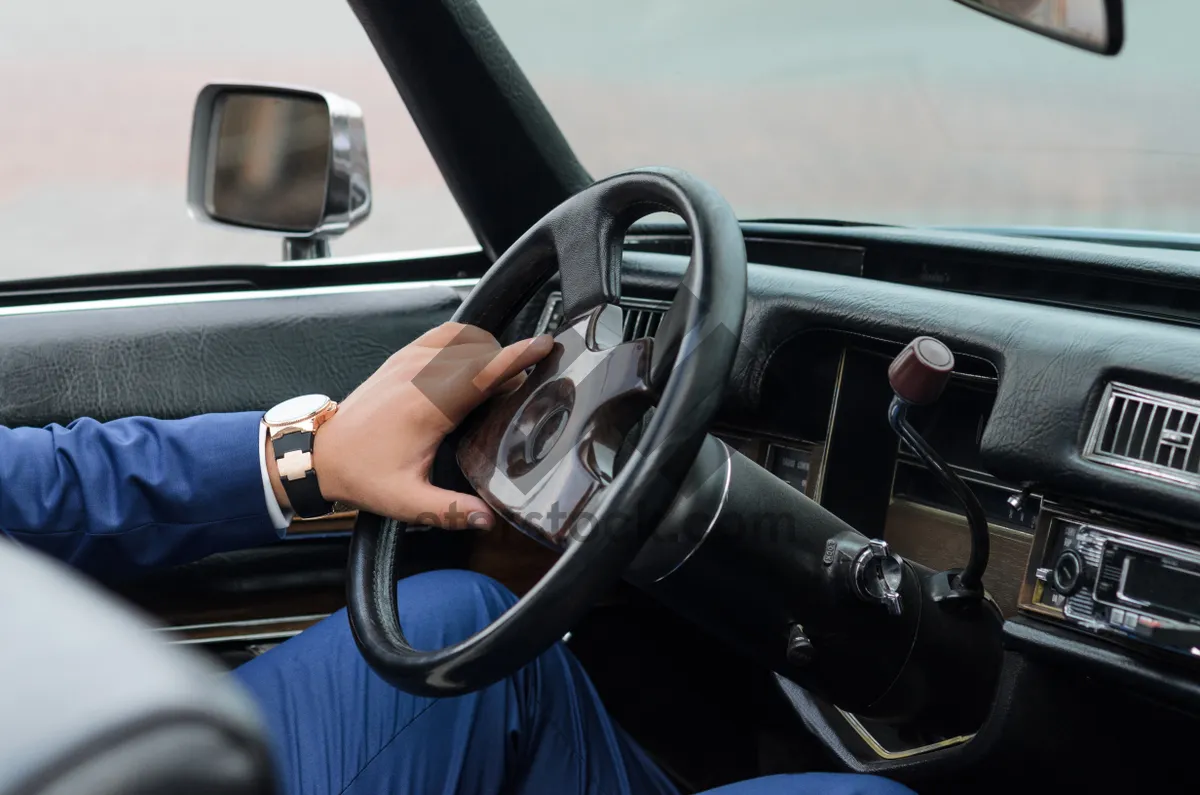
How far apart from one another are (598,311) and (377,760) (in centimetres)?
54

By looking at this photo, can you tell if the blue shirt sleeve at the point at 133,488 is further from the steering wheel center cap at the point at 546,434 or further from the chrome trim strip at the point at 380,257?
the chrome trim strip at the point at 380,257

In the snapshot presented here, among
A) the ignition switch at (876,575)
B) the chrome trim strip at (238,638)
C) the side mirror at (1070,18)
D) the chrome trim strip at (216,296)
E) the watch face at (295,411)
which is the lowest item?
the chrome trim strip at (238,638)

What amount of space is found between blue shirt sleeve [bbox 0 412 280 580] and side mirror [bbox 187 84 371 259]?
1.94 feet

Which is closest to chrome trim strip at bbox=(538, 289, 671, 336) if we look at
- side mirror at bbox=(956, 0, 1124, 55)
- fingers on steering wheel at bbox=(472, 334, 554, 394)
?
fingers on steering wheel at bbox=(472, 334, 554, 394)

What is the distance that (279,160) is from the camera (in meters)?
1.84

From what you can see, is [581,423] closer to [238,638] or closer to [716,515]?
[716,515]

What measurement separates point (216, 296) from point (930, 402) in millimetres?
1155

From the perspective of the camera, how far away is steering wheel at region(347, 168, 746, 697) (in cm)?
91

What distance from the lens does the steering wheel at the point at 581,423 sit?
0.91 m

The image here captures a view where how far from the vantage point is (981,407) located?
136 centimetres

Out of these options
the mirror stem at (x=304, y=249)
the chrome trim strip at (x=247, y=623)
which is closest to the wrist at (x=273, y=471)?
the chrome trim strip at (x=247, y=623)

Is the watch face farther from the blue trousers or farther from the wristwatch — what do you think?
the blue trousers

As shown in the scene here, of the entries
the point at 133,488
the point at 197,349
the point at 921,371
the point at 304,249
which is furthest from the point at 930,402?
the point at 304,249

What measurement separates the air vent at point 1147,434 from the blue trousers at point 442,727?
0.40m
